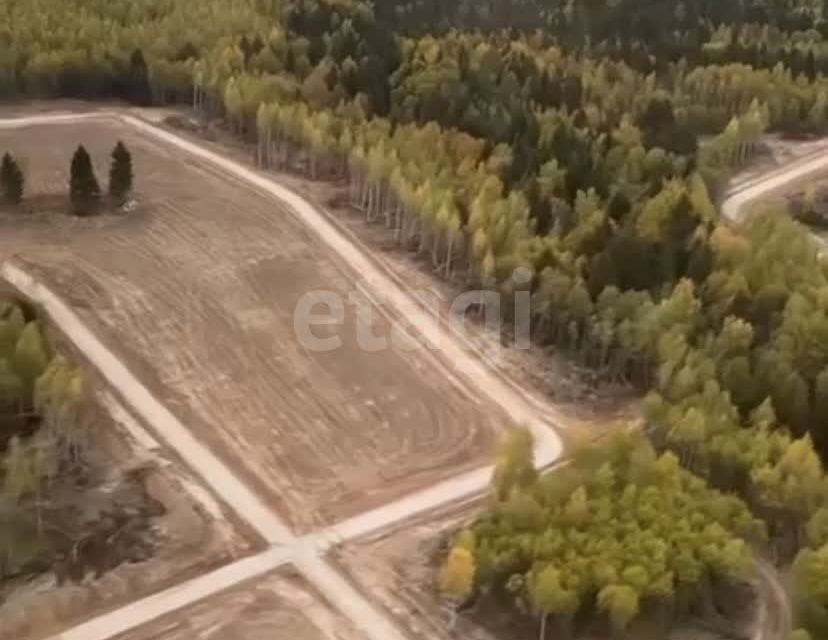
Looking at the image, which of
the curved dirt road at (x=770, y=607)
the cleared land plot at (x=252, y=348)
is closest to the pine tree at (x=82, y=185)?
the cleared land plot at (x=252, y=348)

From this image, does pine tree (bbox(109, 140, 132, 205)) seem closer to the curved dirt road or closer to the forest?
the forest

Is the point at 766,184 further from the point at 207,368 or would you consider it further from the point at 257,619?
the point at 257,619

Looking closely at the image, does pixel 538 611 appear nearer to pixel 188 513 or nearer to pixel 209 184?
pixel 188 513

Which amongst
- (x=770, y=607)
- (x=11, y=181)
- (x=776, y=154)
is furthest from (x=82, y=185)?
(x=776, y=154)

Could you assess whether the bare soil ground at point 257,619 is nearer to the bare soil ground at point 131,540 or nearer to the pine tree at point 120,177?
the bare soil ground at point 131,540

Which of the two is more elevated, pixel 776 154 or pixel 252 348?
pixel 776 154

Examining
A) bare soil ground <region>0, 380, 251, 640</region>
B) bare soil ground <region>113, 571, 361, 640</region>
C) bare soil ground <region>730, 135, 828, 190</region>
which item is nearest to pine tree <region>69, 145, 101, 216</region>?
bare soil ground <region>0, 380, 251, 640</region>
